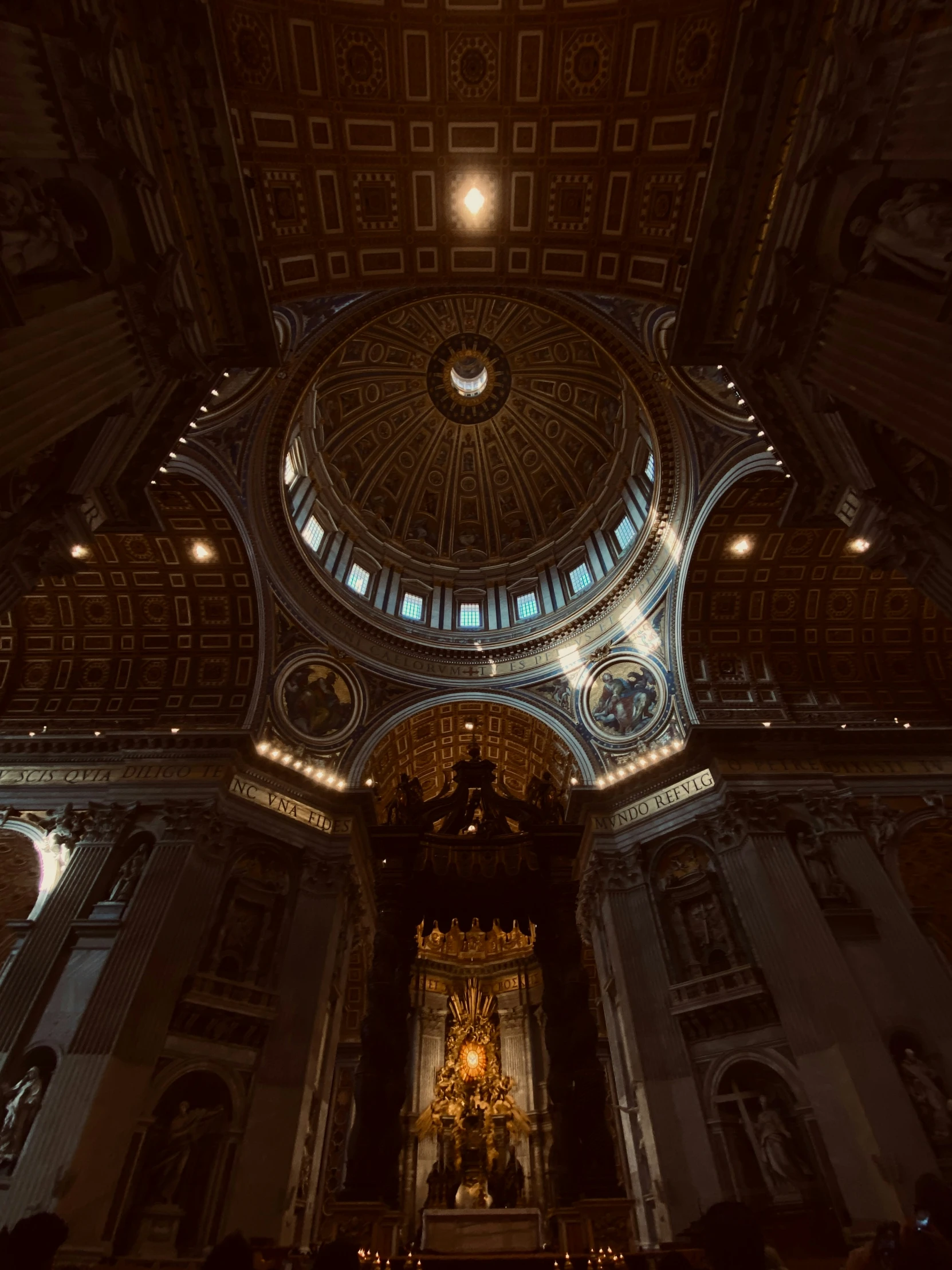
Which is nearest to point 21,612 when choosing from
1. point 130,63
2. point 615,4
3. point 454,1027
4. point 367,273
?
point 367,273

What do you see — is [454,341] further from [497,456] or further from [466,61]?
[466,61]

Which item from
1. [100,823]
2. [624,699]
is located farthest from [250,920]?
[624,699]

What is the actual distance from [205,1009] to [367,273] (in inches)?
602

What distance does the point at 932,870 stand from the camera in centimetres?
1727

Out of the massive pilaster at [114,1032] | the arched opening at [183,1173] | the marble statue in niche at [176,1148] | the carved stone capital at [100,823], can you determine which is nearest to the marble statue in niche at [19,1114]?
the massive pilaster at [114,1032]

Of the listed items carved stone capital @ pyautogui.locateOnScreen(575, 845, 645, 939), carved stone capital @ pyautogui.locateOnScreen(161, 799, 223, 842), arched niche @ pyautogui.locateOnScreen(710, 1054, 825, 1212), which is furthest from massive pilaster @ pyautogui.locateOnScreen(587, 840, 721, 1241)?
carved stone capital @ pyautogui.locateOnScreen(161, 799, 223, 842)

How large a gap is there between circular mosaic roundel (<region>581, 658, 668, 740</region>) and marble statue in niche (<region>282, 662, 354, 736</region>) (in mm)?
7876

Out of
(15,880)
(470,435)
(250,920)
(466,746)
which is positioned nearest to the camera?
(250,920)

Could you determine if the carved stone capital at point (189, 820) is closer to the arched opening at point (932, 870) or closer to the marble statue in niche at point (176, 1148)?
the marble statue in niche at point (176, 1148)

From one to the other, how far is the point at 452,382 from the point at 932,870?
24.4 meters

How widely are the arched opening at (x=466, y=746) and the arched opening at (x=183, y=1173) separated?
9.40 metres

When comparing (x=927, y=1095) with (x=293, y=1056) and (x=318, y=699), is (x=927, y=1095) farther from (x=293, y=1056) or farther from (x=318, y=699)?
(x=318, y=699)

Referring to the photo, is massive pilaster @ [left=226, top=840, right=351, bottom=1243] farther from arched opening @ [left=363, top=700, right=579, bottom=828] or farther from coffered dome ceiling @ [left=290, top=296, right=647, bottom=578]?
coffered dome ceiling @ [left=290, top=296, right=647, bottom=578]

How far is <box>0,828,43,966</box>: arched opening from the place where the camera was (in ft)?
53.2
